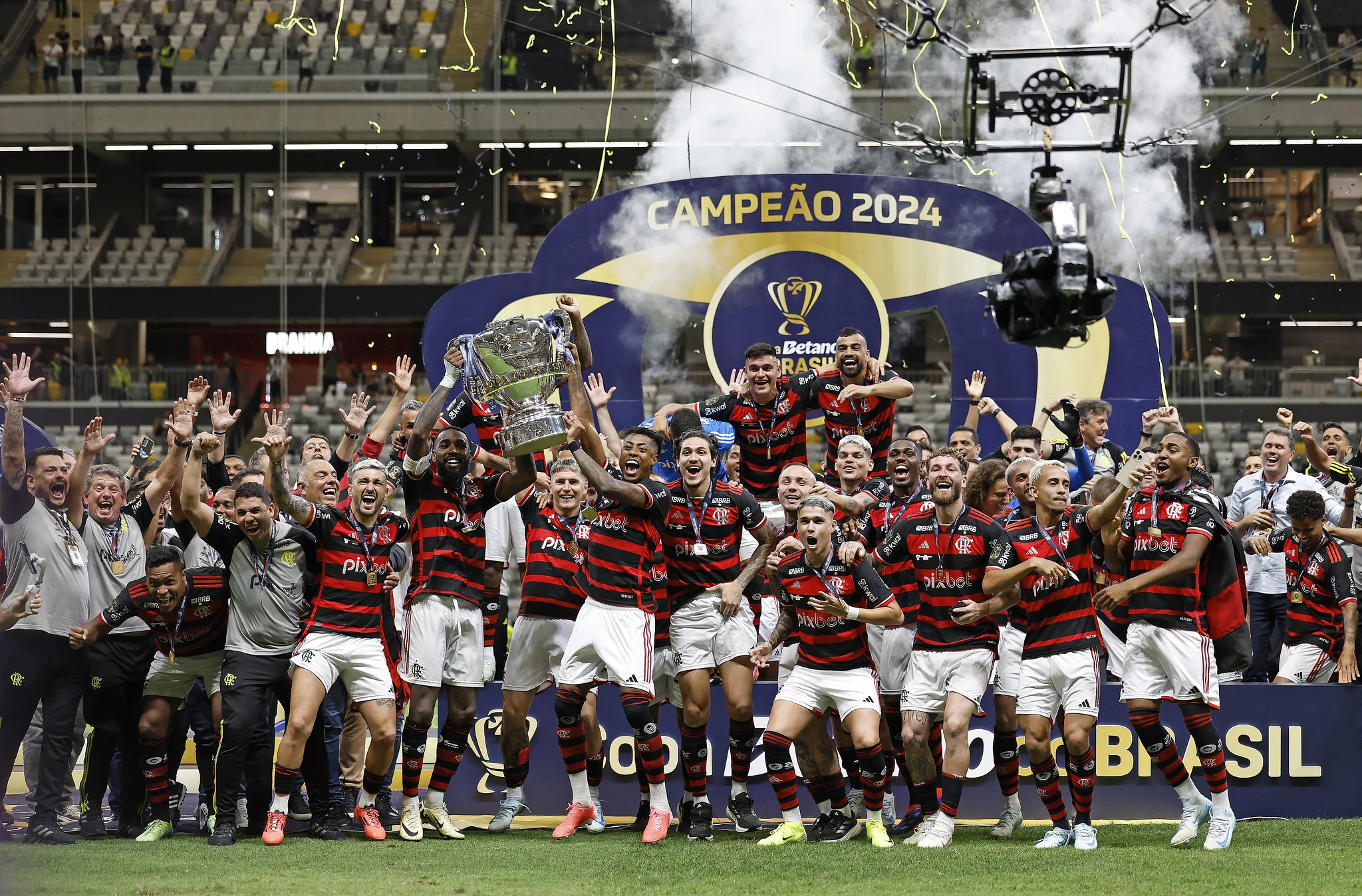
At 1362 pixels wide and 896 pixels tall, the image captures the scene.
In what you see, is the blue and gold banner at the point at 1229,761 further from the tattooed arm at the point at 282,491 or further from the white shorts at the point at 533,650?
the tattooed arm at the point at 282,491

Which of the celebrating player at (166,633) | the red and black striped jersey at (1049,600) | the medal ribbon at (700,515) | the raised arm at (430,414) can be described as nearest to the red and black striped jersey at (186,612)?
the celebrating player at (166,633)

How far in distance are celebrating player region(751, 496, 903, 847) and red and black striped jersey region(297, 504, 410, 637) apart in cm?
206

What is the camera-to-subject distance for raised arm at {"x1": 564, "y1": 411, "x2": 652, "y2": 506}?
289 inches

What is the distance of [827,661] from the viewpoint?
734 centimetres

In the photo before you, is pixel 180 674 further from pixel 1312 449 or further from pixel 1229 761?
pixel 1312 449

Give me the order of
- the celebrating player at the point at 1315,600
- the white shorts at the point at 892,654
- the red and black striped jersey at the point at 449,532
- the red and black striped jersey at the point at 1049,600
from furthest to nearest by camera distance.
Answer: the celebrating player at the point at 1315,600 → the white shorts at the point at 892,654 → the red and black striped jersey at the point at 449,532 → the red and black striped jersey at the point at 1049,600

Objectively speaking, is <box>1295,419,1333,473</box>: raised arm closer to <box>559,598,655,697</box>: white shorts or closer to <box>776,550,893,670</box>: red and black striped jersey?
<box>776,550,893,670</box>: red and black striped jersey

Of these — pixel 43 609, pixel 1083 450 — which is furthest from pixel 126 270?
pixel 1083 450

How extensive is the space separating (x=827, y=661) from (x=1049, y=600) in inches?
46.4

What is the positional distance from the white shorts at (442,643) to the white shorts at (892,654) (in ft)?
7.09

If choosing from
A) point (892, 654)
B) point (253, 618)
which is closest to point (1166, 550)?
point (892, 654)

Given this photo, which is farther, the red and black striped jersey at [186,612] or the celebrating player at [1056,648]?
the red and black striped jersey at [186,612]

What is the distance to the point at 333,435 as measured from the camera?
65.1ft

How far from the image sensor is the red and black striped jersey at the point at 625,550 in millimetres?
7496
